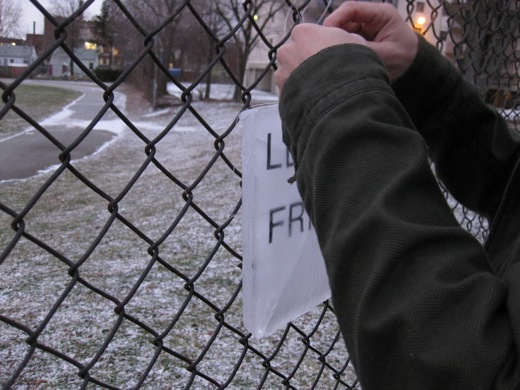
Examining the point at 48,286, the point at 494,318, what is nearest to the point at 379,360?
the point at 494,318

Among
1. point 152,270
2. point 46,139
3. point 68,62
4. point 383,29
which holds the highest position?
point 383,29

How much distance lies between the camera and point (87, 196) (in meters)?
6.52

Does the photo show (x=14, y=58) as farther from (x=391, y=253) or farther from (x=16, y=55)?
(x=391, y=253)

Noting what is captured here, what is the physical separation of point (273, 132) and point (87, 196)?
5.75 metres

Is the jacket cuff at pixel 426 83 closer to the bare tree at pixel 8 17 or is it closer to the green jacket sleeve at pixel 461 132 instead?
the green jacket sleeve at pixel 461 132

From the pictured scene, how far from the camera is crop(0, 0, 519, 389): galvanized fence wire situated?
1.09 metres

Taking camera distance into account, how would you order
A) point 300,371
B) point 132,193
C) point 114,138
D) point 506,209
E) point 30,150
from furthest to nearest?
1. point 132,193
2. point 114,138
3. point 300,371
4. point 30,150
5. point 506,209

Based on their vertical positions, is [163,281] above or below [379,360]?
below

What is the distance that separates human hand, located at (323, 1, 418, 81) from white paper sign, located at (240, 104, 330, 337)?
27 cm

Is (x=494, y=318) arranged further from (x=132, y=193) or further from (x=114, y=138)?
(x=132, y=193)

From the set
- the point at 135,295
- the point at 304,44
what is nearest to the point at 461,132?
the point at 304,44

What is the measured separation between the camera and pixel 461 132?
144cm

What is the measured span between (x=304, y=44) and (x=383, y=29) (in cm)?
38

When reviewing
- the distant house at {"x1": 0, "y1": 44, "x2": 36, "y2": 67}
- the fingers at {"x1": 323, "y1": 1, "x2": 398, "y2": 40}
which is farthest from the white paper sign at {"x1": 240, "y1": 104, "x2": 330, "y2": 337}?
the distant house at {"x1": 0, "y1": 44, "x2": 36, "y2": 67}
